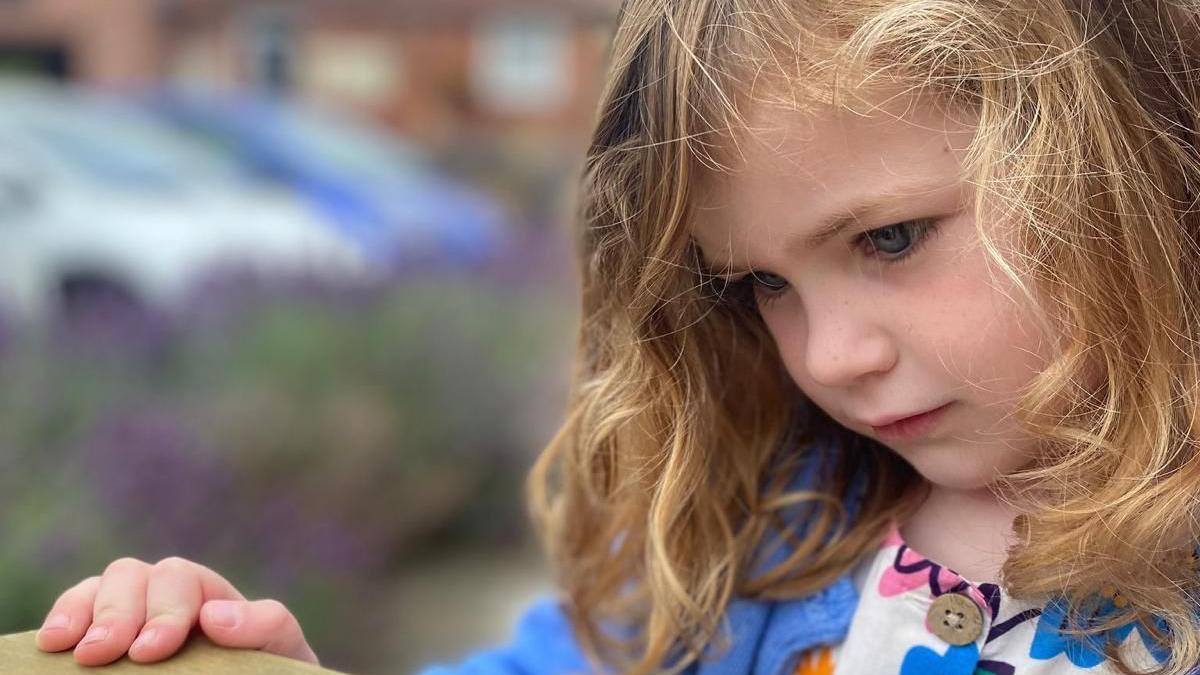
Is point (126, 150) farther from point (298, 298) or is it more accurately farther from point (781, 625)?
point (781, 625)

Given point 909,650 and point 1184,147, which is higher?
point 1184,147

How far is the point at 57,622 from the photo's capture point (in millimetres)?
1058

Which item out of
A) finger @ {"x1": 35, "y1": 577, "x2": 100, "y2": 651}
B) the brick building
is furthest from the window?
finger @ {"x1": 35, "y1": 577, "x2": 100, "y2": 651}

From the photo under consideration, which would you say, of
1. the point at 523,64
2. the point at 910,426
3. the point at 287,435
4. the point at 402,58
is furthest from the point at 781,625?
the point at 523,64

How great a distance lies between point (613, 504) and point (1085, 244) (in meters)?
0.59

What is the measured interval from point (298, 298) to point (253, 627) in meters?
2.92

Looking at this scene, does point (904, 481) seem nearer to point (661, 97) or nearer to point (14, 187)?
point (661, 97)

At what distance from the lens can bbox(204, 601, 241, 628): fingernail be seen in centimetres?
112

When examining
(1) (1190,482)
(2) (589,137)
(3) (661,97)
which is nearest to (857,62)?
(3) (661,97)

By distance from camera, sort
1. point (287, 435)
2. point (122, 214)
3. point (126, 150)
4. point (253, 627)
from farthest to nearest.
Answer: point (126, 150) < point (122, 214) < point (287, 435) < point (253, 627)

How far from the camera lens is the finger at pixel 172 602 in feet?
3.45

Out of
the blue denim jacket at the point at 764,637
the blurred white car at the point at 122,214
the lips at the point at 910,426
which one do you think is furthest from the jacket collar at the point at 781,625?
the blurred white car at the point at 122,214

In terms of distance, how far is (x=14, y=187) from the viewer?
4590 millimetres

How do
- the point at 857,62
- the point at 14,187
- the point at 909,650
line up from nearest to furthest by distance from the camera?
the point at 857,62
the point at 909,650
the point at 14,187
